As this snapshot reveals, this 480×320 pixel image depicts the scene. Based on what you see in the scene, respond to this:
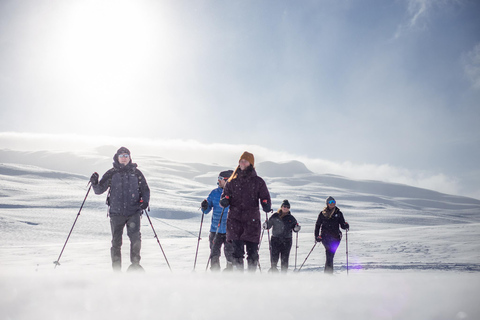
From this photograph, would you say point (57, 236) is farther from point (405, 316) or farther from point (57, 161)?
point (57, 161)

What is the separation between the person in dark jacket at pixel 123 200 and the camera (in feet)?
16.8

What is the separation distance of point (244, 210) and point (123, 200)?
2.00 metres

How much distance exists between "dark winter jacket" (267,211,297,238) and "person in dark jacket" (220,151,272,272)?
7.27 feet

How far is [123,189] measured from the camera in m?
5.23

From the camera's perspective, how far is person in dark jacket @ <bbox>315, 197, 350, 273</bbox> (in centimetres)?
723

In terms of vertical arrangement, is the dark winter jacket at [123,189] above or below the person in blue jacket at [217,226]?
above

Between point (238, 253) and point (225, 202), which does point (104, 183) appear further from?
point (238, 253)

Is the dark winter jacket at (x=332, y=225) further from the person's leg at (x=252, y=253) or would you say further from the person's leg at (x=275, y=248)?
the person's leg at (x=252, y=253)

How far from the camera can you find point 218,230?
6.06 m

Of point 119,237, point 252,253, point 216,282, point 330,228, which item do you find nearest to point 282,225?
point 330,228

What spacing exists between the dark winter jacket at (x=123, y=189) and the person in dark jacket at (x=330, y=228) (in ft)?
13.8

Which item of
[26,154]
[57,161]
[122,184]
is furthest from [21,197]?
[26,154]

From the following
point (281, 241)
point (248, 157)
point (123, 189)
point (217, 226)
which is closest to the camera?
point (248, 157)

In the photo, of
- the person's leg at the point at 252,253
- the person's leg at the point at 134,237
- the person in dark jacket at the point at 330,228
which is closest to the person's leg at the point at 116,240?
the person's leg at the point at 134,237
